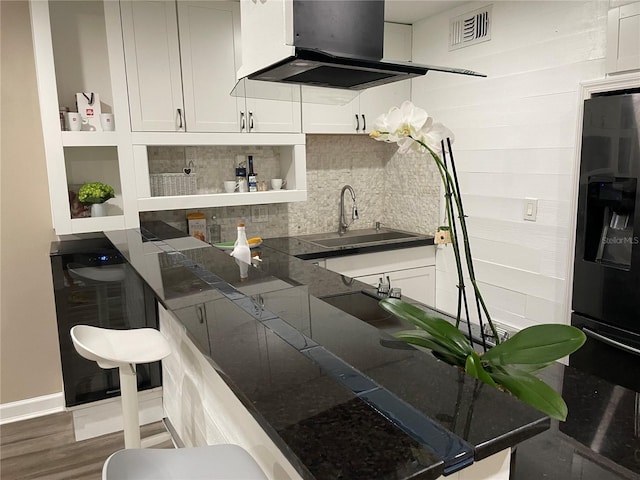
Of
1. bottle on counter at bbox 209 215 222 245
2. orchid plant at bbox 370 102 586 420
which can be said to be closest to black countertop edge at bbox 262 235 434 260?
bottle on counter at bbox 209 215 222 245

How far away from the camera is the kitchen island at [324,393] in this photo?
765mm

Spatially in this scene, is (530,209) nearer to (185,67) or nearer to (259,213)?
(259,213)

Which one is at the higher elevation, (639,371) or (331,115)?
(331,115)

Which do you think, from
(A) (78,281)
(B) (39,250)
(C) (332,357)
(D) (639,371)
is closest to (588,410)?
(C) (332,357)

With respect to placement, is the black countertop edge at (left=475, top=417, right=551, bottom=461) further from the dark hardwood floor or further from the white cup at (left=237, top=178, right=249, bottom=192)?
the white cup at (left=237, top=178, right=249, bottom=192)

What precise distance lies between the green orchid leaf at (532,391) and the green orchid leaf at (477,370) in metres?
0.01

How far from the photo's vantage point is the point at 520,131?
297 centimetres

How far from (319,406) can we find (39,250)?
280 cm

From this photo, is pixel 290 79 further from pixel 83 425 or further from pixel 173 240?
pixel 83 425

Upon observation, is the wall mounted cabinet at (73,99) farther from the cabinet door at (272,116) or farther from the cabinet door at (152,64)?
the cabinet door at (272,116)

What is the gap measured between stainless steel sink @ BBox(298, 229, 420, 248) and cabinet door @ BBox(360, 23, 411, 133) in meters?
0.87

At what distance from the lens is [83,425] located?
9.36 feet

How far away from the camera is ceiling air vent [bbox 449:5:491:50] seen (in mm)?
3131

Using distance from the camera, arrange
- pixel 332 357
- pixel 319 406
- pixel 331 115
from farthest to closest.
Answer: pixel 331 115 → pixel 332 357 → pixel 319 406
